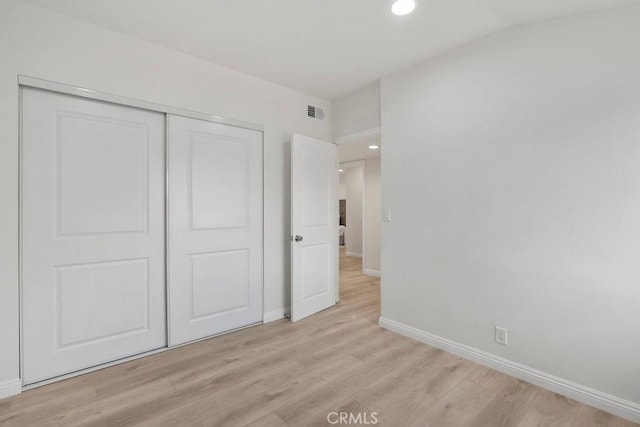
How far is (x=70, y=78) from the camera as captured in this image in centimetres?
217

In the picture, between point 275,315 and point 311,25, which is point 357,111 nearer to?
point 311,25

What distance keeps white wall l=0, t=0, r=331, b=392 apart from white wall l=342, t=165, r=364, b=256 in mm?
3772

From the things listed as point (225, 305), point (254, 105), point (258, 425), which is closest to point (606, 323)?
point (258, 425)

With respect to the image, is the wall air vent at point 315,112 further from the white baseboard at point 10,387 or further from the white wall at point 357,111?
the white baseboard at point 10,387

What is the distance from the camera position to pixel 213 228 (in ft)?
9.51

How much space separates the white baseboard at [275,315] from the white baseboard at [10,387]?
1.87 metres

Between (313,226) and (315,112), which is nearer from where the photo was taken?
(313,226)

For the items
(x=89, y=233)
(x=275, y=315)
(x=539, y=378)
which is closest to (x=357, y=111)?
(x=275, y=315)

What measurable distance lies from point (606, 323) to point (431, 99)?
2.07m

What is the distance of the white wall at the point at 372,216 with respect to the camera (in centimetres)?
562

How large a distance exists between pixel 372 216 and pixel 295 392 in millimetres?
4140
